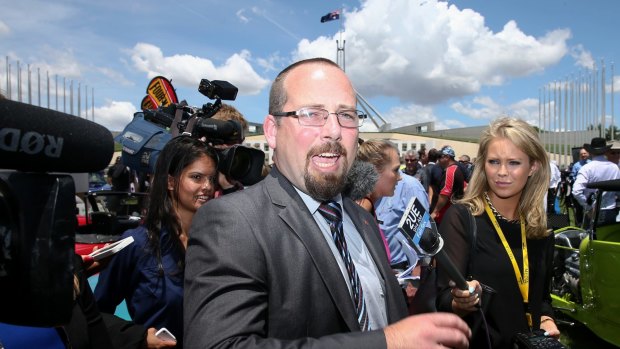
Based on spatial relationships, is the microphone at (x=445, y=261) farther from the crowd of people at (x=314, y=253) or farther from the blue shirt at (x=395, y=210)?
the blue shirt at (x=395, y=210)

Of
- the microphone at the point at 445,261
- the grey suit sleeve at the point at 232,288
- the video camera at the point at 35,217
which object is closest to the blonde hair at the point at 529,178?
the microphone at the point at 445,261

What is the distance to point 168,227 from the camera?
2.43 m

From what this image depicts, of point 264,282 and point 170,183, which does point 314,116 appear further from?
point 170,183

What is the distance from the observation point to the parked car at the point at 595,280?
13.6 feet

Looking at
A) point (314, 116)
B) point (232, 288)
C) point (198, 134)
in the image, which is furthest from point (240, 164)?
point (232, 288)

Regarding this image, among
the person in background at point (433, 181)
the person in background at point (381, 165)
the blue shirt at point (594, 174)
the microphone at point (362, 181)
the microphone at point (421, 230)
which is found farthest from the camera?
the person in background at point (433, 181)

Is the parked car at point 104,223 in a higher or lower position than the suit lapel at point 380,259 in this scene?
lower

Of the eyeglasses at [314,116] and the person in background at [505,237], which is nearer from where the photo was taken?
the eyeglasses at [314,116]

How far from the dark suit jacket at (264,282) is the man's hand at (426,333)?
0.13 feet

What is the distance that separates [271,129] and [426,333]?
988mm

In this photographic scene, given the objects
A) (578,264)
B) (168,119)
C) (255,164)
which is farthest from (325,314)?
(578,264)

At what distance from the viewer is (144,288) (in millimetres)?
2260

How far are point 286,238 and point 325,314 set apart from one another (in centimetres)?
27

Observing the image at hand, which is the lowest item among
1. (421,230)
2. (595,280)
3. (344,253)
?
(595,280)
